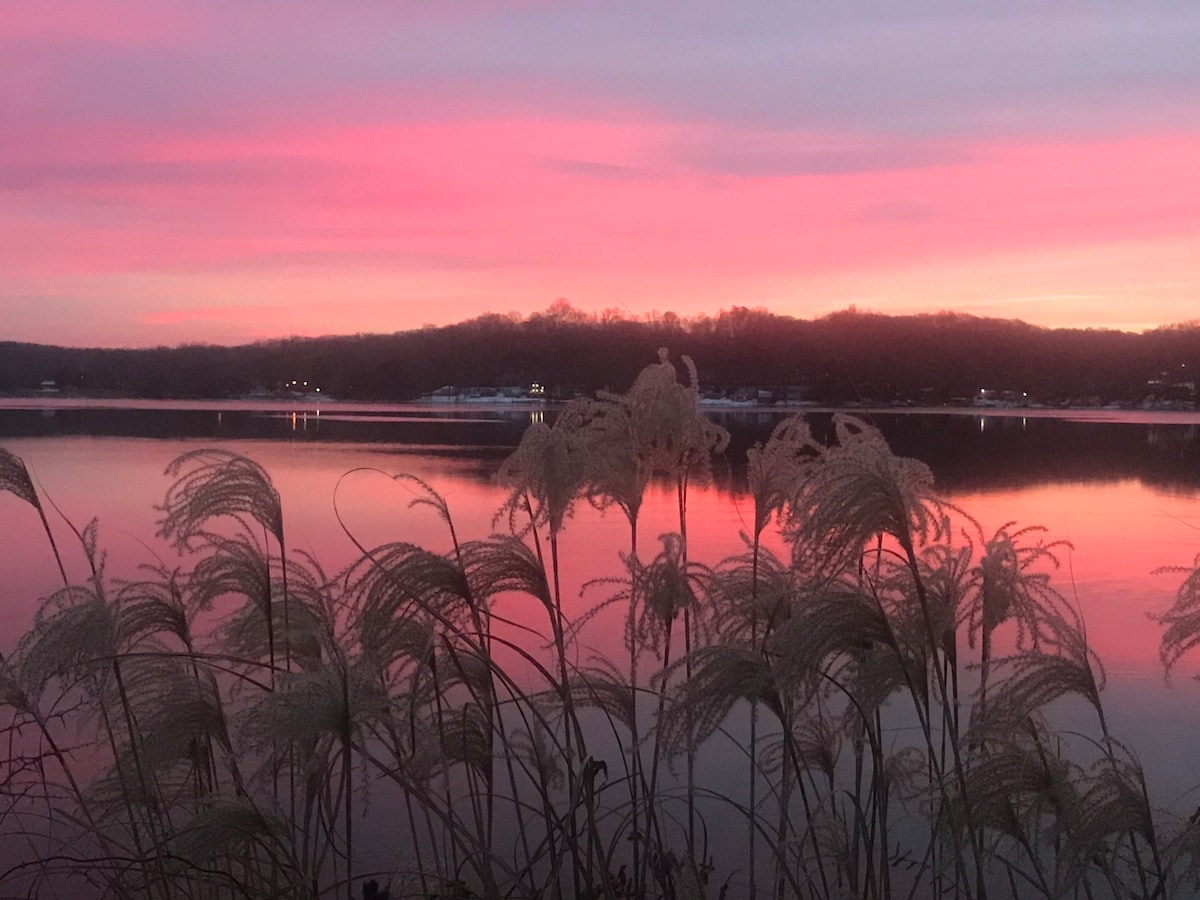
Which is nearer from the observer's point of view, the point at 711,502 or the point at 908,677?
the point at 908,677

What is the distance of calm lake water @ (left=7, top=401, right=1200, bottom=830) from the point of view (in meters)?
9.09

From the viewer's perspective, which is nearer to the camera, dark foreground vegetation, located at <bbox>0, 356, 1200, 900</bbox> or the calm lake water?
dark foreground vegetation, located at <bbox>0, 356, 1200, 900</bbox>

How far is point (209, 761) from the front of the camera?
12.5ft

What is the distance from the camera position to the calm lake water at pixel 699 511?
9086 mm

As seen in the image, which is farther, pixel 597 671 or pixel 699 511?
pixel 699 511

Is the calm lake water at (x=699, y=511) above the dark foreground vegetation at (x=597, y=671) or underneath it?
underneath

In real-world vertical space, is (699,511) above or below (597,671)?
below

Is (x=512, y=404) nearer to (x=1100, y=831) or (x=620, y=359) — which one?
(x=620, y=359)

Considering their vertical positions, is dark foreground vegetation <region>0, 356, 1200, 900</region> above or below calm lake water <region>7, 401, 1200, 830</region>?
above

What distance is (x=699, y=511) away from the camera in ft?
65.3

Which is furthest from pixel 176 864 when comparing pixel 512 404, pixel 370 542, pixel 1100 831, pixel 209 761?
pixel 512 404

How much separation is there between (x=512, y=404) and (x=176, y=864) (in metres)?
103

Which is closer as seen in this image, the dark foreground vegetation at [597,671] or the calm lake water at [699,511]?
the dark foreground vegetation at [597,671]

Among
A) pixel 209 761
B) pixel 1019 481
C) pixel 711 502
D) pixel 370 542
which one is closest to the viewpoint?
pixel 209 761
